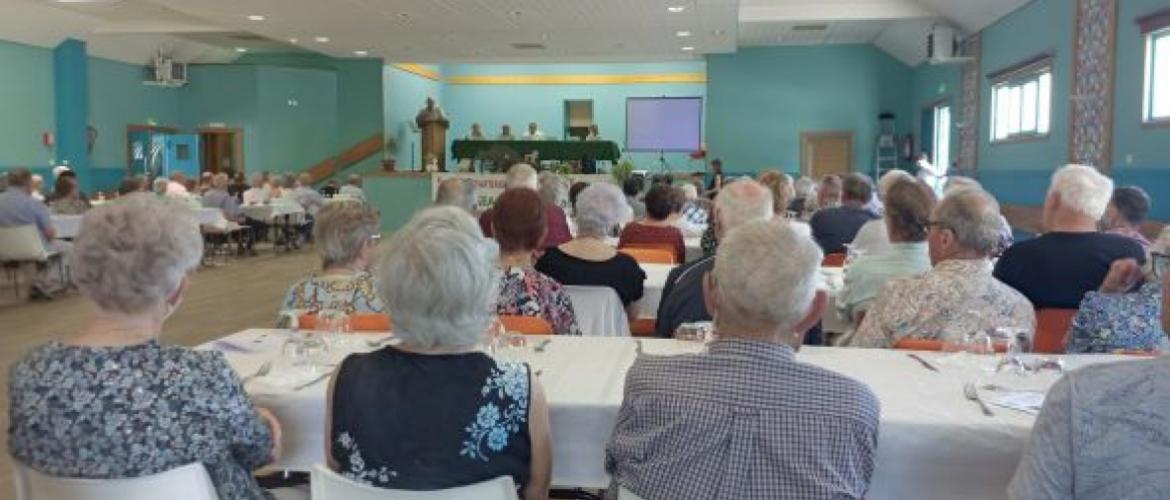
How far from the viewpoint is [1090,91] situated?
31.2 feet

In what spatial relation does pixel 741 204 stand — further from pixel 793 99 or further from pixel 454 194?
pixel 793 99

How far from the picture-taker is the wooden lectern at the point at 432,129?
17.8 meters

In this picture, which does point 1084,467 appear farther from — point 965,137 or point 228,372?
point 965,137

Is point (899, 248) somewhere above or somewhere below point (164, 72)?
below

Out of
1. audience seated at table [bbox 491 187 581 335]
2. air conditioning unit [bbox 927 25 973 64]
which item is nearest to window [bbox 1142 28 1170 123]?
A: air conditioning unit [bbox 927 25 973 64]

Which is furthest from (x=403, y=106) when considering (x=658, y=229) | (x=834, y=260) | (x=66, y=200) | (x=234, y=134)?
(x=834, y=260)

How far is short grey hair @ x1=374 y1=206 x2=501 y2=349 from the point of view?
1.91 meters

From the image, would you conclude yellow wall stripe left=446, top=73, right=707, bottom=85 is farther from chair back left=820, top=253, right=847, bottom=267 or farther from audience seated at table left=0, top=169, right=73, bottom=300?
chair back left=820, top=253, right=847, bottom=267

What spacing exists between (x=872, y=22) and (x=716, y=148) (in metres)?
4.40

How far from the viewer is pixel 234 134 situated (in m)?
20.7

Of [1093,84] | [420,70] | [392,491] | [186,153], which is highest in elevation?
[420,70]

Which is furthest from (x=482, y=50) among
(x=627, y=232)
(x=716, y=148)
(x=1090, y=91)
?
(x=627, y=232)

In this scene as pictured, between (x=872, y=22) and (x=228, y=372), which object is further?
(x=872, y=22)

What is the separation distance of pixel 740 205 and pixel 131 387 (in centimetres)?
260
